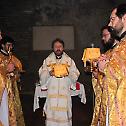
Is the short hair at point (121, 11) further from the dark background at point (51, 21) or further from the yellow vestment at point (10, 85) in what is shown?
the dark background at point (51, 21)

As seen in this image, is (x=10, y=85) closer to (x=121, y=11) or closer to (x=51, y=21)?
(x=121, y=11)

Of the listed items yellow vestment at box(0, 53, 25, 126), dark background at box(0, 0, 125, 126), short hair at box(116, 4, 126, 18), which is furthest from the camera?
dark background at box(0, 0, 125, 126)

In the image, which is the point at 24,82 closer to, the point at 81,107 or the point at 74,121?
the point at 81,107

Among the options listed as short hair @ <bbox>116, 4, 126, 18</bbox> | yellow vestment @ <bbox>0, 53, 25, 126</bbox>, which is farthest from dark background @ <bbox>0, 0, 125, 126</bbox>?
short hair @ <bbox>116, 4, 126, 18</bbox>

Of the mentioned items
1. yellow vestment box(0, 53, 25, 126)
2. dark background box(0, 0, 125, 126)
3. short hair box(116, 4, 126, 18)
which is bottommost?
yellow vestment box(0, 53, 25, 126)

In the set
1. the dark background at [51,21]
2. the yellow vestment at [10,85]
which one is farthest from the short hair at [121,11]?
the dark background at [51,21]

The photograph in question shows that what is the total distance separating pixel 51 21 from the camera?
338 inches

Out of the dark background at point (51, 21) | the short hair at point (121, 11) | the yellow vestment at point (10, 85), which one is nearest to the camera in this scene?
the short hair at point (121, 11)

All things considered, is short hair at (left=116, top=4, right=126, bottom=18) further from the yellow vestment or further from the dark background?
the dark background

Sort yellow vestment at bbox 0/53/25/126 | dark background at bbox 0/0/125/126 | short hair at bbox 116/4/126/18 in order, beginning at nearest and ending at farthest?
1. short hair at bbox 116/4/126/18
2. yellow vestment at bbox 0/53/25/126
3. dark background at bbox 0/0/125/126

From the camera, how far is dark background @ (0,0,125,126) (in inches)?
337

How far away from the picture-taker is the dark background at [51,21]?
8562 mm

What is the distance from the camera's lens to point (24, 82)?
28.5ft

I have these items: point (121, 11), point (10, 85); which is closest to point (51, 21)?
point (10, 85)
